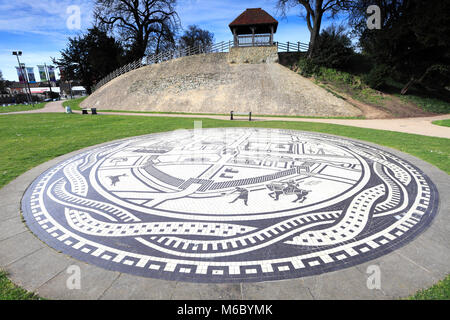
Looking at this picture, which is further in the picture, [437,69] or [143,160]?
[437,69]

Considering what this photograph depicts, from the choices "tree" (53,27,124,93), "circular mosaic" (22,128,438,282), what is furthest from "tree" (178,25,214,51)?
"circular mosaic" (22,128,438,282)

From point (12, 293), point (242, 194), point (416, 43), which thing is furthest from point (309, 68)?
point (12, 293)

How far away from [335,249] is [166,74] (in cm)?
2965

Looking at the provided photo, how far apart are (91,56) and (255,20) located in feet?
105

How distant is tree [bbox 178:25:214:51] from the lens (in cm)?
5412

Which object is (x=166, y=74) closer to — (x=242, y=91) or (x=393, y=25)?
(x=242, y=91)

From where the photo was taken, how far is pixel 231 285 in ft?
8.16

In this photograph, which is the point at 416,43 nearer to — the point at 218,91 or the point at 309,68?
the point at 309,68

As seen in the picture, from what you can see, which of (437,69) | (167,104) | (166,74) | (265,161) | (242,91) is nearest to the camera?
(265,161)

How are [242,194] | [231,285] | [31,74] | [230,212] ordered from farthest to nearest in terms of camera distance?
[31,74] → [242,194] → [230,212] → [231,285]

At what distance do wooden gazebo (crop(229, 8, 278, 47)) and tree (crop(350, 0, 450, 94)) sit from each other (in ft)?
37.5
